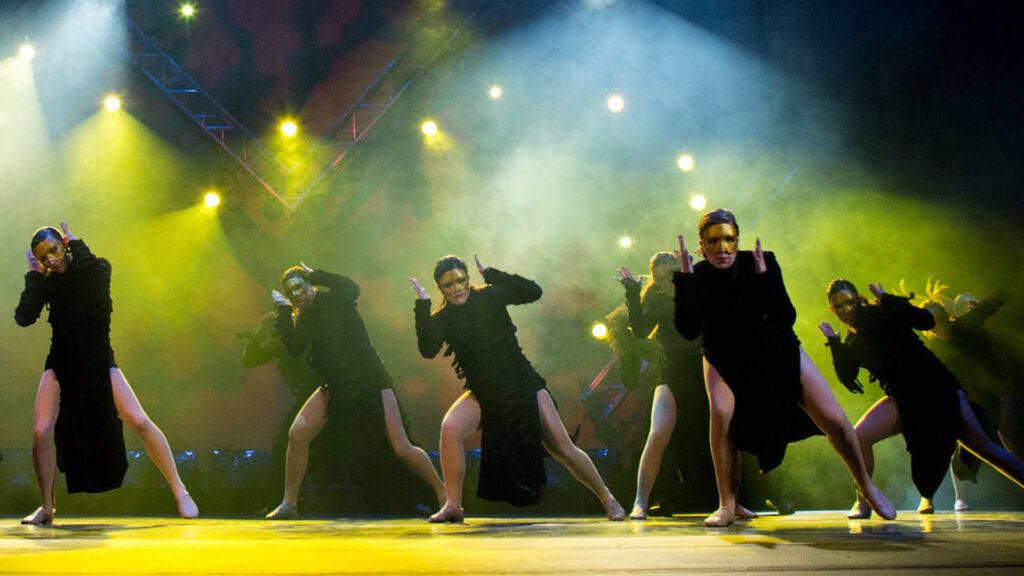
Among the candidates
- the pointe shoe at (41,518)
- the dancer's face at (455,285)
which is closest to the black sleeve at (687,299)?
the dancer's face at (455,285)

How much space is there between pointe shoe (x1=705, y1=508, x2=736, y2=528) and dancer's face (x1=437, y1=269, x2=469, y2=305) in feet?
6.82

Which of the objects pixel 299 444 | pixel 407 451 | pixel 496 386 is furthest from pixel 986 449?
pixel 299 444

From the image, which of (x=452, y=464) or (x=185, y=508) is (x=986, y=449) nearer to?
(x=452, y=464)

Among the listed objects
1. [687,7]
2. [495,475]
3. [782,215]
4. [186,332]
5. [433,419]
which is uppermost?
[687,7]

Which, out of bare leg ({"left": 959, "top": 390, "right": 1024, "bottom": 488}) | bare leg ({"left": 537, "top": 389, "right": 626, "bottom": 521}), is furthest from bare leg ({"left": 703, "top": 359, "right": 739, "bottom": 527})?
bare leg ({"left": 959, "top": 390, "right": 1024, "bottom": 488})

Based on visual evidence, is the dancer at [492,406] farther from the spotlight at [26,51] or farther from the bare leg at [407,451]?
the spotlight at [26,51]

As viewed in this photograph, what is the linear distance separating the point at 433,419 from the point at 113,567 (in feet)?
30.2

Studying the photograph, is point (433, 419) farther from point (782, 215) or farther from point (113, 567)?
point (113, 567)

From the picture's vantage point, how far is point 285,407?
11617 millimetres

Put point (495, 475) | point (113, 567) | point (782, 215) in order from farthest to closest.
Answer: point (782, 215) → point (495, 475) → point (113, 567)

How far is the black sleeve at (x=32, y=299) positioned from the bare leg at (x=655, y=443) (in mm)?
Answer: 3903

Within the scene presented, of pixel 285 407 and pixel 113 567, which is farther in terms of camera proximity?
pixel 285 407

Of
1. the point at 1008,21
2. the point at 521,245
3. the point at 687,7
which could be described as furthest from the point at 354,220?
A: the point at 1008,21

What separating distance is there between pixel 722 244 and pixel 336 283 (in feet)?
10.3
